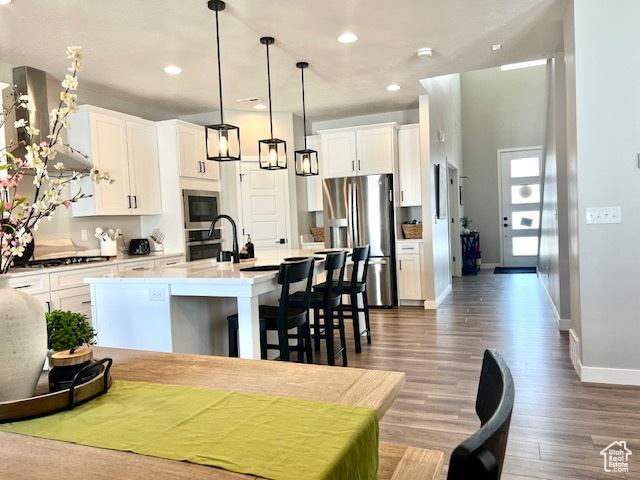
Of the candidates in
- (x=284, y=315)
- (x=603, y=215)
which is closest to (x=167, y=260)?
(x=284, y=315)

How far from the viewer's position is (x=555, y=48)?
4363 mm

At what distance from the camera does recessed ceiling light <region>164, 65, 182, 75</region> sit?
4359mm

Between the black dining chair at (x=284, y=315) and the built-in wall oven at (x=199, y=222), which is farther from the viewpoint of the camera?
the built-in wall oven at (x=199, y=222)

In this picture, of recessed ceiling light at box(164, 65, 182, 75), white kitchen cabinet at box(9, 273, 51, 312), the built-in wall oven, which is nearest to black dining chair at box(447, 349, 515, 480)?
white kitchen cabinet at box(9, 273, 51, 312)

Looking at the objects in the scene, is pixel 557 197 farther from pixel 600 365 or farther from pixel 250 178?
pixel 250 178

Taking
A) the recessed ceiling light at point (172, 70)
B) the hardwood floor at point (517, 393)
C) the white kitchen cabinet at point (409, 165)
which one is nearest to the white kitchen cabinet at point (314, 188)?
the white kitchen cabinet at point (409, 165)

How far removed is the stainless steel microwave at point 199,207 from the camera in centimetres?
558

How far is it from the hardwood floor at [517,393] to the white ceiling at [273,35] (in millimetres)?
2702

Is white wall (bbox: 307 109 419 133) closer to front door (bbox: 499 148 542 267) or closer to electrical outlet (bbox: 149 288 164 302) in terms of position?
front door (bbox: 499 148 542 267)

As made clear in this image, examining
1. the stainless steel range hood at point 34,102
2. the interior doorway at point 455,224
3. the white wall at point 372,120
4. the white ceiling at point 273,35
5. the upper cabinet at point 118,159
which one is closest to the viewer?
the white ceiling at point 273,35

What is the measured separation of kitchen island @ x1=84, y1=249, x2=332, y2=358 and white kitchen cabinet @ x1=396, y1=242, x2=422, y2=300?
11.5ft

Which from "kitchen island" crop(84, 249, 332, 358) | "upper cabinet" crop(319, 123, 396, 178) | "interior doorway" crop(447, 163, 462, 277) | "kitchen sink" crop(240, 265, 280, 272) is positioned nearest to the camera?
"kitchen island" crop(84, 249, 332, 358)

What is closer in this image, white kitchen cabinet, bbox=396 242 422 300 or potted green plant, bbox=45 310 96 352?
potted green plant, bbox=45 310 96 352

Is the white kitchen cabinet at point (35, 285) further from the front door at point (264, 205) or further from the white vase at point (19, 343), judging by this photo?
the white vase at point (19, 343)
